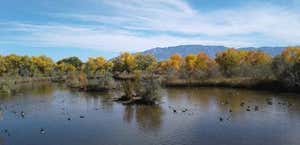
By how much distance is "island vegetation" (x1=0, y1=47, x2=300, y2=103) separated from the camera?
167 ft

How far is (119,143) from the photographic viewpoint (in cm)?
2280

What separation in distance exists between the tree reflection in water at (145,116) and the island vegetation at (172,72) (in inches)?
132

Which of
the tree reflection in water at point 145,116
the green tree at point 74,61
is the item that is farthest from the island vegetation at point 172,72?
the green tree at point 74,61

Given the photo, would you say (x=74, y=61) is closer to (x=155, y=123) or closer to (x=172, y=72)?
(x=172, y=72)

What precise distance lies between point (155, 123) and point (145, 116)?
364 cm

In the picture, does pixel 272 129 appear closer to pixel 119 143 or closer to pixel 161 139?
pixel 161 139

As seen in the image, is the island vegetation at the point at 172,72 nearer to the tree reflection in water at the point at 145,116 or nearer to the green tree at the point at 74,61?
the tree reflection in water at the point at 145,116

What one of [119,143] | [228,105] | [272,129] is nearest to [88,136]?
[119,143]

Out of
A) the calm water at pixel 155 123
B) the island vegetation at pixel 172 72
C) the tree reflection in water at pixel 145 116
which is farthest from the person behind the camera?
the island vegetation at pixel 172 72

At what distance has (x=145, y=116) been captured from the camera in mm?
33156

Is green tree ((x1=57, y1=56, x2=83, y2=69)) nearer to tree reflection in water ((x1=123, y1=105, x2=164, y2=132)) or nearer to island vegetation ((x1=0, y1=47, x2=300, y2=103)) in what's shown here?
island vegetation ((x1=0, y1=47, x2=300, y2=103))

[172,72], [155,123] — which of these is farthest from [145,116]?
[172,72]

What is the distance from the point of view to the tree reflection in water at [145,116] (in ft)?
93.0

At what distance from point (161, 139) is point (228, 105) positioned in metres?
17.4
